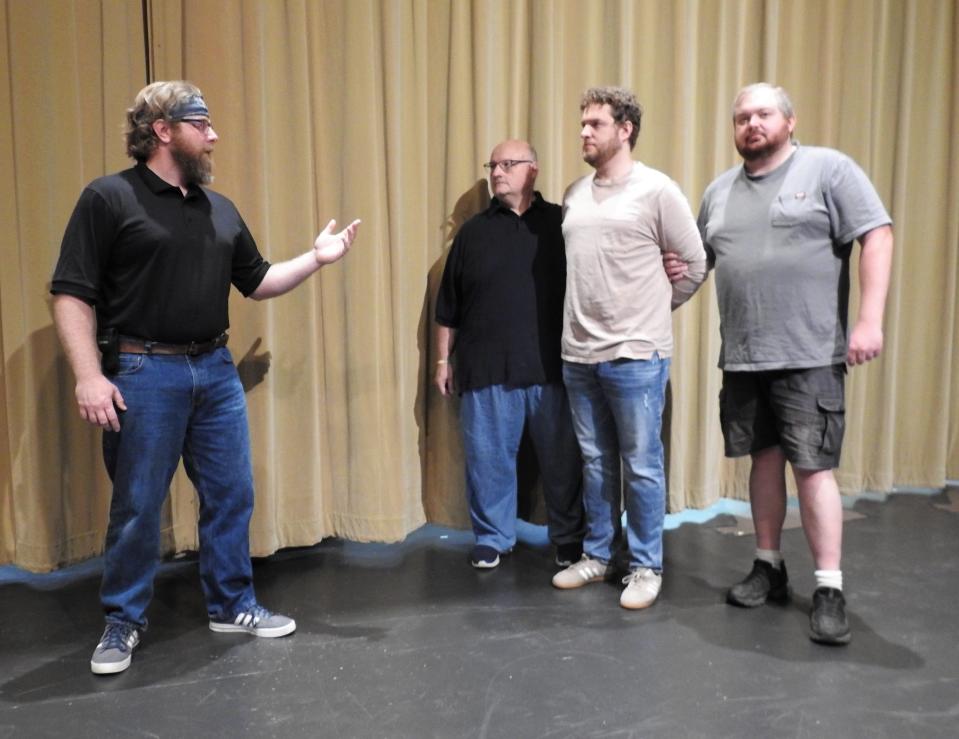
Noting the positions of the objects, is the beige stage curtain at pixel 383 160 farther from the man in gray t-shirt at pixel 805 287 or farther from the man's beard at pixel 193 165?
the man in gray t-shirt at pixel 805 287

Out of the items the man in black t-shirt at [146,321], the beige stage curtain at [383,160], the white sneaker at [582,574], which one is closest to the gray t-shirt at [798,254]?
the white sneaker at [582,574]

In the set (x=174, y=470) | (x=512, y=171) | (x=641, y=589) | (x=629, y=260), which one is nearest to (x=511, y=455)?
(x=641, y=589)

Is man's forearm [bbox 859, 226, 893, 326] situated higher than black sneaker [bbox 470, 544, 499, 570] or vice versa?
man's forearm [bbox 859, 226, 893, 326]

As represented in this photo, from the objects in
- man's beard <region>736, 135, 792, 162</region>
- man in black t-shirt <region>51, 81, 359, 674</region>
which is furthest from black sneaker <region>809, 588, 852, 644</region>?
man in black t-shirt <region>51, 81, 359, 674</region>

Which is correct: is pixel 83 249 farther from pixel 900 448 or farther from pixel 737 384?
pixel 900 448

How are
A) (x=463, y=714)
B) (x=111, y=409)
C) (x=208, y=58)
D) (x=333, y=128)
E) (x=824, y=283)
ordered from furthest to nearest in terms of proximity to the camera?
(x=333, y=128)
(x=208, y=58)
(x=824, y=283)
(x=111, y=409)
(x=463, y=714)

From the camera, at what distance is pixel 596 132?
265 cm

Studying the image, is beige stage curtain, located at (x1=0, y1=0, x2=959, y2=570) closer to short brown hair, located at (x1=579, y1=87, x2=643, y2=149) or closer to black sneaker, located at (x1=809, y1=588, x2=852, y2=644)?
short brown hair, located at (x1=579, y1=87, x2=643, y2=149)

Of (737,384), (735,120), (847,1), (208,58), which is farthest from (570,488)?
(847,1)

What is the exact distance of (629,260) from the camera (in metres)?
2.66

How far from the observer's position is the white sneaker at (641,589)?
8.72 feet

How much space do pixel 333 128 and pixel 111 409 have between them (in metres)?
1.26

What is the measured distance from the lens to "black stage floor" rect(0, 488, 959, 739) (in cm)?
204

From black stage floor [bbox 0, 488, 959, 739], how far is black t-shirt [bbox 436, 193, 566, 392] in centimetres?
67
